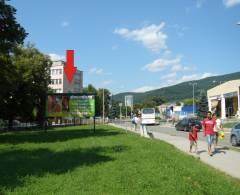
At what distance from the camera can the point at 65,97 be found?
3500cm

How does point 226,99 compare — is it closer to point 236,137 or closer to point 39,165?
point 236,137

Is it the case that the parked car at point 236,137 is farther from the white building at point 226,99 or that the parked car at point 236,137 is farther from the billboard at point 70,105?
the white building at point 226,99

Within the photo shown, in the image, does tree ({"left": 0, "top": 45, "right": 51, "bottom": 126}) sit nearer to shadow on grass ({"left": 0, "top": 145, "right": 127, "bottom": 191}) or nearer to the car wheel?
the car wheel

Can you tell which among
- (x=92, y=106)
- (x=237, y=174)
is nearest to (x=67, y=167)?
(x=237, y=174)

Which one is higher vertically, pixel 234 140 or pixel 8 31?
pixel 8 31

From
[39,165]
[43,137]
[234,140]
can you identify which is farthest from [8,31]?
[39,165]

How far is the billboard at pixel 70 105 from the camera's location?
113 ft

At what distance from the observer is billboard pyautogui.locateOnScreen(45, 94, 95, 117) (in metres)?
34.5

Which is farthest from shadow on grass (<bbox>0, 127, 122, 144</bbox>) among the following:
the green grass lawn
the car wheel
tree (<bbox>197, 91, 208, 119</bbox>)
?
tree (<bbox>197, 91, 208, 119</bbox>)

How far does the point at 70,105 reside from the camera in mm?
34656

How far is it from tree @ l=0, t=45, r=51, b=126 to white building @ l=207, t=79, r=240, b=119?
35.4 metres

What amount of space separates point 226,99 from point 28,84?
4509 cm

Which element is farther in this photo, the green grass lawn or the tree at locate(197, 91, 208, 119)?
the tree at locate(197, 91, 208, 119)

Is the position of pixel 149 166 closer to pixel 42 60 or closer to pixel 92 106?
pixel 92 106
